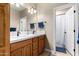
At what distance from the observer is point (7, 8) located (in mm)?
1484

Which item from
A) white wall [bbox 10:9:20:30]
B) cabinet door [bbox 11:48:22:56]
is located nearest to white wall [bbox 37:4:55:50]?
white wall [bbox 10:9:20:30]

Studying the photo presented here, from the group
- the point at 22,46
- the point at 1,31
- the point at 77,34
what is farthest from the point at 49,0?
the point at 77,34

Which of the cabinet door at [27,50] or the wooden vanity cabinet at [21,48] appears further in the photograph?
the cabinet door at [27,50]

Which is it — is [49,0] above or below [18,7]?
below

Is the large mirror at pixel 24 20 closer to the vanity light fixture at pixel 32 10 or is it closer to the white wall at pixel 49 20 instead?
the vanity light fixture at pixel 32 10

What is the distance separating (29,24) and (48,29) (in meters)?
0.78

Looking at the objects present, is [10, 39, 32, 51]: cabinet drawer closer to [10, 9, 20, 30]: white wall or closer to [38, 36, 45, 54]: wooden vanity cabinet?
[10, 9, 20, 30]: white wall

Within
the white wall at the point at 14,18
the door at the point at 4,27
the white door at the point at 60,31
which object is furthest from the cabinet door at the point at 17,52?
the white door at the point at 60,31

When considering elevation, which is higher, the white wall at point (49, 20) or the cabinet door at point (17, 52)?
the white wall at point (49, 20)

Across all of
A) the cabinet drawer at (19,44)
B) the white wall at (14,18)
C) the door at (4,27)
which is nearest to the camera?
the door at (4,27)

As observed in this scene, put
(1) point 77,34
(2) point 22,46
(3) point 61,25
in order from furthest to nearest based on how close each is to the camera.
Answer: (3) point 61,25, (1) point 77,34, (2) point 22,46

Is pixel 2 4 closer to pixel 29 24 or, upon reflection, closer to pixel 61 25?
pixel 29 24

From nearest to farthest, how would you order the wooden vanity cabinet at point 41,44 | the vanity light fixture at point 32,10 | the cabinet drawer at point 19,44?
the cabinet drawer at point 19,44, the wooden vanity cabinet at point 41,44, the vanity light fixture at point 32,10

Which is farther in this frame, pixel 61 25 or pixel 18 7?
pixel 61 25
